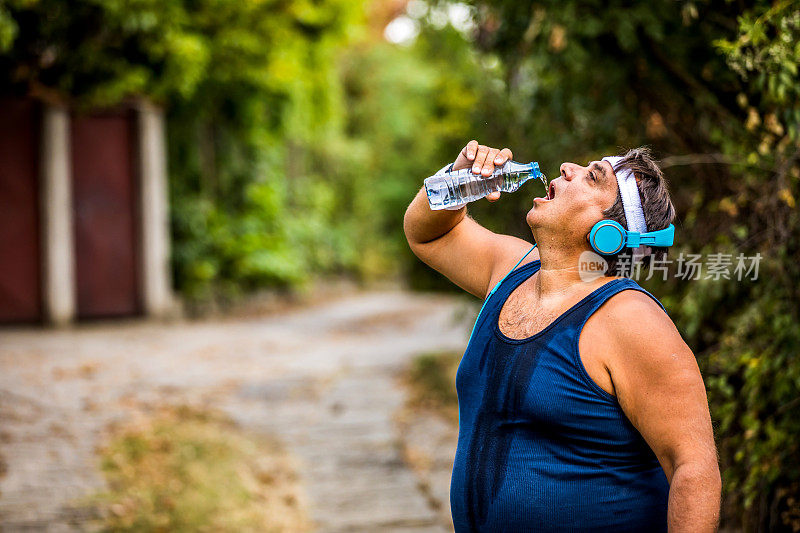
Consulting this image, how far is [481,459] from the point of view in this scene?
83.2 inches

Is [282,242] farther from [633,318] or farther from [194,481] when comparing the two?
[633,318]


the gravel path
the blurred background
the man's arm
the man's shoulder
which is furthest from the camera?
the gravel path

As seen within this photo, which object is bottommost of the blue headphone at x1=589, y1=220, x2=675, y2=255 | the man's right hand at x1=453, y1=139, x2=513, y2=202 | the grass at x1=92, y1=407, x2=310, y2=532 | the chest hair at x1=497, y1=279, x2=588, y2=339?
the grass at x1=92, y1=407, x2=310, y2=532

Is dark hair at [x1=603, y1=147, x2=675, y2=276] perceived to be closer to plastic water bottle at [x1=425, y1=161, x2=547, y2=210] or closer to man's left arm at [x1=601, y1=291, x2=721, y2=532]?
man's left arm at [x1=601, y1=291, x2=721, y2=532]

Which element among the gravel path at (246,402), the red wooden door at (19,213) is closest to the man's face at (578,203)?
the gravel path at (246,402)

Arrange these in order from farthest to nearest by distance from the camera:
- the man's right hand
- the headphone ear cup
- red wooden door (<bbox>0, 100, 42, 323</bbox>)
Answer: red wooden door (<bbox>0, 100, 42, 323</bbox>) < the man's right hand < the headphone ear cup

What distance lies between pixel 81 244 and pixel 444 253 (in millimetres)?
11109

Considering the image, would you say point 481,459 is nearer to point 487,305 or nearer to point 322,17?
point 487,305

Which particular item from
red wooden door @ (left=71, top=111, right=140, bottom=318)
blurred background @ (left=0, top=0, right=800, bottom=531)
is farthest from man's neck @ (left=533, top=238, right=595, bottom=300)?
red wooden door @ (left=71, top=111, right=140, bottom=318)

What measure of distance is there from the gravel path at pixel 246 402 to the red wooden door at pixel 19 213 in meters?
0.69

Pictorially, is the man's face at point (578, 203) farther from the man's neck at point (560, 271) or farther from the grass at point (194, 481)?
the grass at point (194, 481)

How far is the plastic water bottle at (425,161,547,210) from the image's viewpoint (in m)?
2.31

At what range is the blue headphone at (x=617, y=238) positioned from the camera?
6.62ft

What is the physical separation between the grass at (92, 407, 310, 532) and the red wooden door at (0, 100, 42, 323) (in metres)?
5.82
